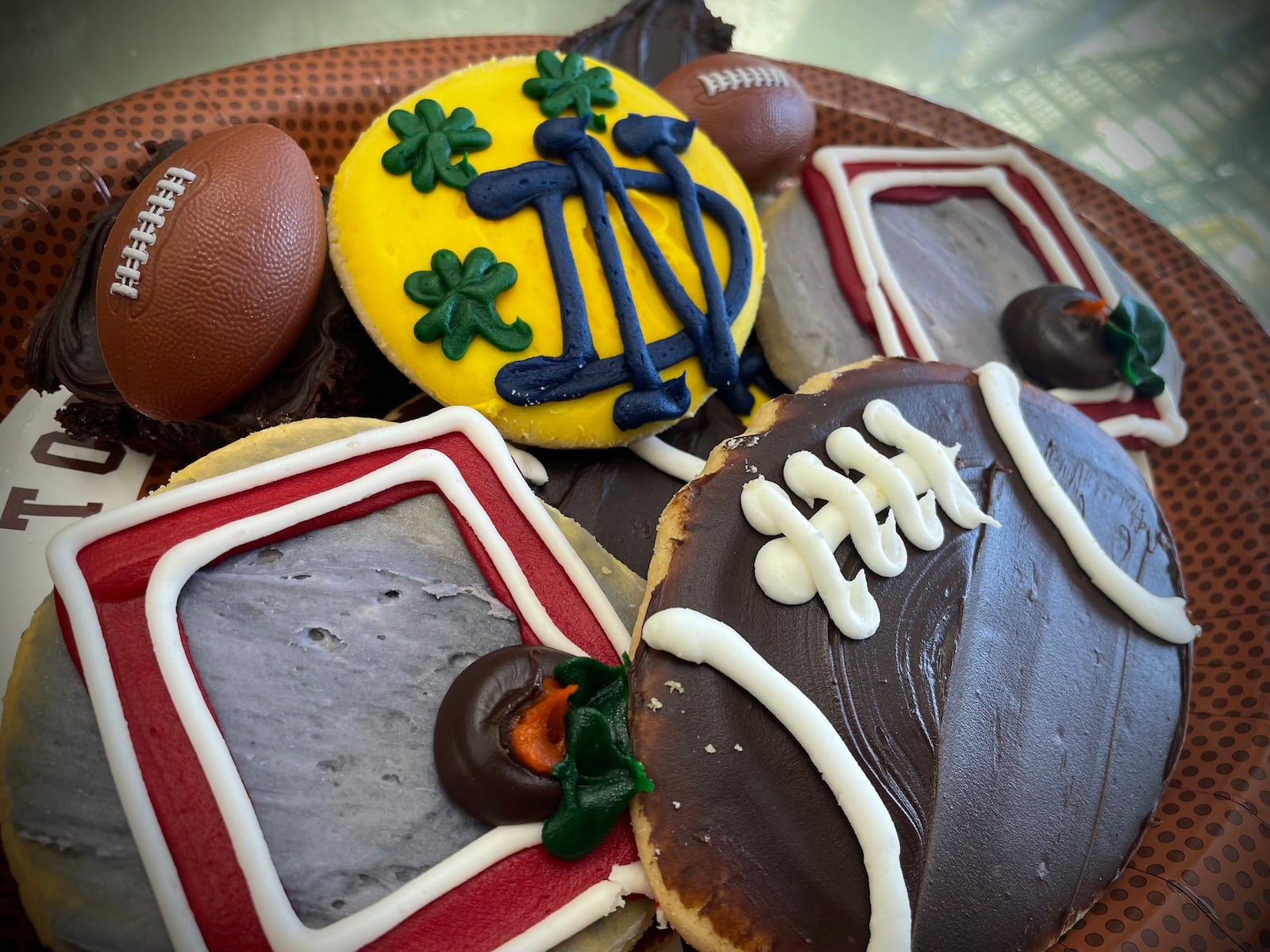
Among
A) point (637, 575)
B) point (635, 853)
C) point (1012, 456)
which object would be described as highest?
point (1012, 456)

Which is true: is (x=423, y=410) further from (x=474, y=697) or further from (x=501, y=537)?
(x=474, y=697)

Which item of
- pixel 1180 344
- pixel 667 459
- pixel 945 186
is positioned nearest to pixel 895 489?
pixel 667 459

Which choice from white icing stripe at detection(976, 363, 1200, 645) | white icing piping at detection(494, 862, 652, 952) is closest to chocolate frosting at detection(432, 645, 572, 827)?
white icing piping at detection(494, 862, 652, 952)

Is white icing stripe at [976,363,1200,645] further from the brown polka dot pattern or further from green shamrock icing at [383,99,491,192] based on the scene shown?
green shamrock icing at [383,99,491,192]

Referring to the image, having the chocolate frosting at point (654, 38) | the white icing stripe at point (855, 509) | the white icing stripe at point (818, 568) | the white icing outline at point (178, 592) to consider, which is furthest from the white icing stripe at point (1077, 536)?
the chocolate frosting at point (654, 38)

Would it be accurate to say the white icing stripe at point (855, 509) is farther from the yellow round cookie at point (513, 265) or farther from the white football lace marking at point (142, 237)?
the white football lace marking at point (142, 237)

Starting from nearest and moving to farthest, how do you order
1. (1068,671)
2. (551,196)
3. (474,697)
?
1. (474,697)
2. (1068,671)
3. (551,196)

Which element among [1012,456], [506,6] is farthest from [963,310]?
[506,6]
